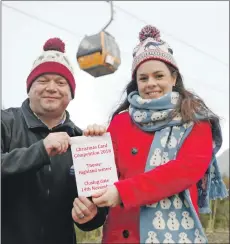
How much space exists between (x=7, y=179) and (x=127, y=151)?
1.67ft

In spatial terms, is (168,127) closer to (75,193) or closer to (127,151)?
(127,151)

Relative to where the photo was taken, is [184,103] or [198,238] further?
[184,103]

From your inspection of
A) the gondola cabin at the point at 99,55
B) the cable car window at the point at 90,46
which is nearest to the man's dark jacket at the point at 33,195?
the gondola cabin at the point at 99,55

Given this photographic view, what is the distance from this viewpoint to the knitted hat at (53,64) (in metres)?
1.93

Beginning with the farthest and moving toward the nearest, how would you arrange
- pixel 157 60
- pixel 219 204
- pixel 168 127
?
pixel 219 204 → pixel 157 60 → pixel 168 127

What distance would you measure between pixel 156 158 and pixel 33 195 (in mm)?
542

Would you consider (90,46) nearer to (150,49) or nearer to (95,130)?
(150,49)

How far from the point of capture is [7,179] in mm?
1739

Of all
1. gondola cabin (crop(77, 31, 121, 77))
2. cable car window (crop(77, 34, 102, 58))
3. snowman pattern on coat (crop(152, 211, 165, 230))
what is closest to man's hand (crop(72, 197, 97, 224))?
snowman pattern on coat (crop(152, 211, 165, 230))

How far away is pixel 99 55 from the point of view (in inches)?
353

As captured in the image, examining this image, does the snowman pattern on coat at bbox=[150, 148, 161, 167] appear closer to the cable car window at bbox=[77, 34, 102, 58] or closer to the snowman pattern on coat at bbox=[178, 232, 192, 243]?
the snowman pattern on coat at bbox=[178, 232, 192, 243]

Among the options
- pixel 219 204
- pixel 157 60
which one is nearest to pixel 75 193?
pixel 157 60

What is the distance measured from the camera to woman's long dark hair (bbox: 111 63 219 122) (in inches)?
68.7

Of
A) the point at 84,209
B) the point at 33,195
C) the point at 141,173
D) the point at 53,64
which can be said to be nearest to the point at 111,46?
the point at 53,64
